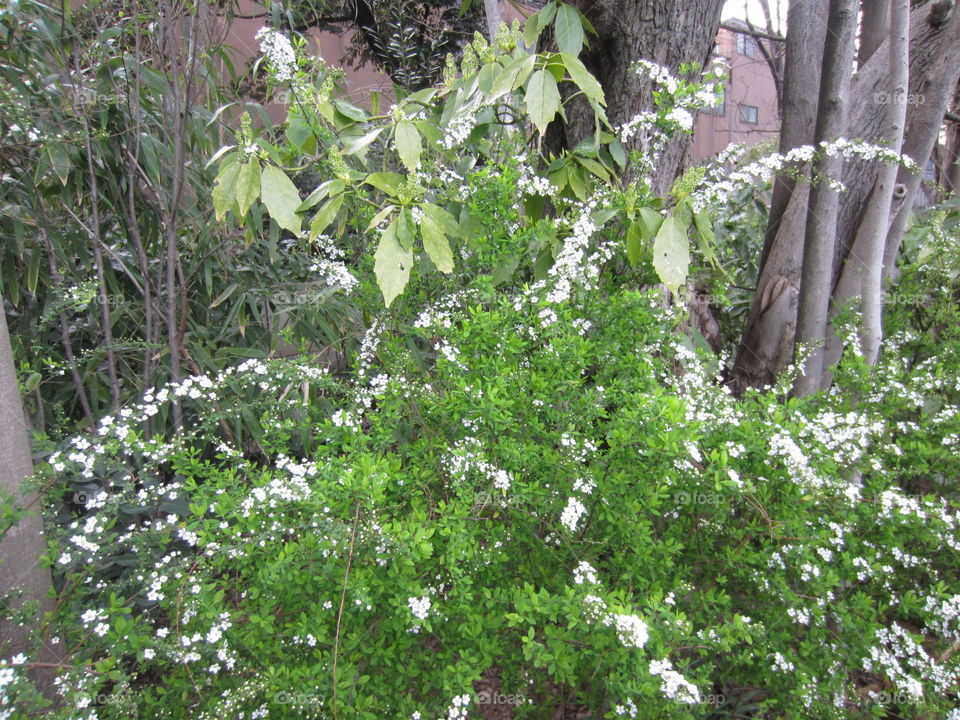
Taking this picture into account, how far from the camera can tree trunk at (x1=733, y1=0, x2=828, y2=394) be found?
8.48 feet

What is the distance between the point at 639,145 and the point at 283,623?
1752mm

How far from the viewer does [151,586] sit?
1302mm

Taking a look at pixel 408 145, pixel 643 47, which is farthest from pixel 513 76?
pixel 643 47

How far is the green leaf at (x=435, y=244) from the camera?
1333mm

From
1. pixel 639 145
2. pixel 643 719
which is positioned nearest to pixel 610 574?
pixel 643 719

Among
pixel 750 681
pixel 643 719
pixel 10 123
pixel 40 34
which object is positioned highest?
pixel 40 34

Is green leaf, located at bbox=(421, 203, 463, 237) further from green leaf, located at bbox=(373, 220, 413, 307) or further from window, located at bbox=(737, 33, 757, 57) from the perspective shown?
window, located at bbox=(737, 33, 757, 57)

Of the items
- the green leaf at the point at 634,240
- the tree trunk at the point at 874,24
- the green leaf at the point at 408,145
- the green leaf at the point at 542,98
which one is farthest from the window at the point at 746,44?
the green leaf at the point at 408,145

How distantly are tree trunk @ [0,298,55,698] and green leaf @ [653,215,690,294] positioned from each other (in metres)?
1.53

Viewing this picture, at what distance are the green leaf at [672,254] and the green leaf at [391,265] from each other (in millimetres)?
607

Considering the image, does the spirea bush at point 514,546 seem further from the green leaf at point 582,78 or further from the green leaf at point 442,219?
the green leaf at point 582,78

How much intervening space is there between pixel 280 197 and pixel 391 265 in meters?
0.35

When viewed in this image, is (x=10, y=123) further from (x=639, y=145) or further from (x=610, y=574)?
(x=610, y=574)

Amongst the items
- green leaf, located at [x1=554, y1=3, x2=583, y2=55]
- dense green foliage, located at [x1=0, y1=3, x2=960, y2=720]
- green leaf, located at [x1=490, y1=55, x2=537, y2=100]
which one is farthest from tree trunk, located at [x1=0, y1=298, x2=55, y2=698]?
green leaf, located at [x1=554, y1=3, x2=583, y2=55]
